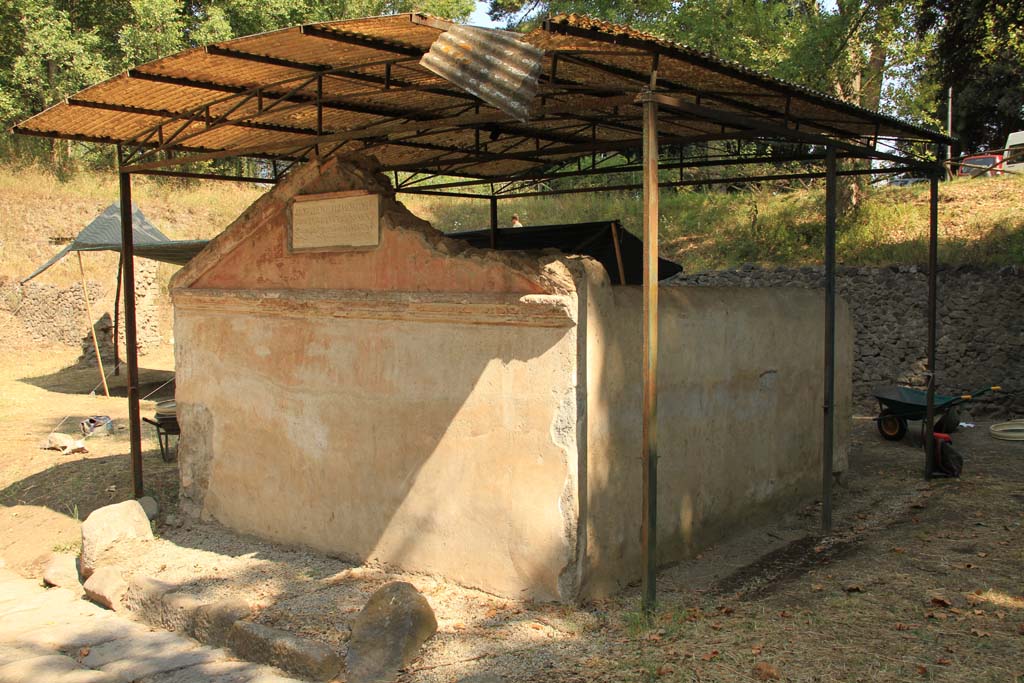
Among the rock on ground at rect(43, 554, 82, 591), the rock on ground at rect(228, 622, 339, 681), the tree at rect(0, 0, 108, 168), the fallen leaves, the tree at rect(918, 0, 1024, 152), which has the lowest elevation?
the rock on ground at rect(43, 554, 82, 591)

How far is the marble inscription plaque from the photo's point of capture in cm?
605

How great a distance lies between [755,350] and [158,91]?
194 inches

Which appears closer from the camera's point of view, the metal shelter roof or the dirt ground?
the dirt ground

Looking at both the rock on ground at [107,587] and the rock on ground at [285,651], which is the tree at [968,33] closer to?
the rock on ground at [285,651]

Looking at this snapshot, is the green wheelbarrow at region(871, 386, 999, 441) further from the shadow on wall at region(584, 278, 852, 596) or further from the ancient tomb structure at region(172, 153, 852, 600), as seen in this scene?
the ancient tomb structure at region(172, 153, 852, 600)

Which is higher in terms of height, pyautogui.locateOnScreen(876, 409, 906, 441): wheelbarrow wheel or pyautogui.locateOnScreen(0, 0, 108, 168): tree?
pyautogui.locateOnScreen(0, 0, 108, 168): tree

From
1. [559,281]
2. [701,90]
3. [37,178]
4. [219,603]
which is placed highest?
[37,178]

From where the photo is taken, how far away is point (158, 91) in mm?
6469

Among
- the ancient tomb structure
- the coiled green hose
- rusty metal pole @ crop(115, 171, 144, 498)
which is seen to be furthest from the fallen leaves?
the coiled green hose

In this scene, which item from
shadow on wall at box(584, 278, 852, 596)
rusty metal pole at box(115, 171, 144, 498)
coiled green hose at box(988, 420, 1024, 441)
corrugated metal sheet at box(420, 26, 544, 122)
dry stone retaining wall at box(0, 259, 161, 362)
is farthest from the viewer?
dry stone retaining wall at box(0, 259, 161, 362)

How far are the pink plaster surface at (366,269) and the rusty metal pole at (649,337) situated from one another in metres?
0.68

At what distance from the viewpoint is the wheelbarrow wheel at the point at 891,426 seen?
417 inches

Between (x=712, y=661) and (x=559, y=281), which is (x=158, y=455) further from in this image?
(x=712, y=661)

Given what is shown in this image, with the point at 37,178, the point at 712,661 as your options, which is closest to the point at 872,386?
the point at 712,661
